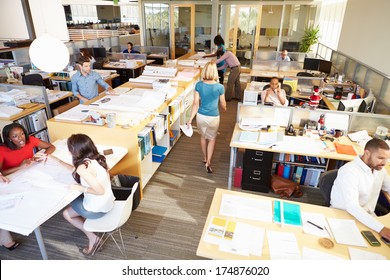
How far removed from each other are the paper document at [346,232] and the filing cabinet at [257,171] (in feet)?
4.71

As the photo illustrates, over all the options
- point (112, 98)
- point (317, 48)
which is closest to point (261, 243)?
point (112, 98)

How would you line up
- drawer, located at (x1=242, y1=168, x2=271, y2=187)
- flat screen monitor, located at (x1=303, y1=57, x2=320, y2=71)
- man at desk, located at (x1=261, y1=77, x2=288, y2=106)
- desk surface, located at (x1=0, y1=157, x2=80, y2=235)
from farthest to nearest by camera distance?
1. flat screen monitor, located at (x1=303, y1=57, x2=320, y2=71)
2. man at desk, located at (x1=261, y1=77, x2=288, y2=106)
3. drawer, located at (x1=242, y1=168, x2=271, y2=187)
4. desk surface, located at (x1=0, y1=157, x2=80, y2=235)

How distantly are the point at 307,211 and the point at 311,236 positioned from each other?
281mm

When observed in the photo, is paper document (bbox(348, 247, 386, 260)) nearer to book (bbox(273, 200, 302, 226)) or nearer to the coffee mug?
book (bbox(273, 200, 302, 226))

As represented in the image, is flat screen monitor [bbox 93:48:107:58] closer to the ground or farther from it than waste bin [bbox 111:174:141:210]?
farther from it

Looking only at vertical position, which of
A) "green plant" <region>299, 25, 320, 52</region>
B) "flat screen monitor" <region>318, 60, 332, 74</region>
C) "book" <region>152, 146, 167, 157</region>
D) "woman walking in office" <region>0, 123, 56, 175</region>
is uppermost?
"green plant" <region>299, 25, 320, 52</region>

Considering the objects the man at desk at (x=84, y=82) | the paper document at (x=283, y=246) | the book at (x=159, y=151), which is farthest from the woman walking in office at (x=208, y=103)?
the paper document at (x=283, y=246)

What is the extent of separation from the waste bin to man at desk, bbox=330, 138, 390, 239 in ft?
5.95

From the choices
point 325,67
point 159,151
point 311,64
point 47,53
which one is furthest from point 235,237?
point 311,64

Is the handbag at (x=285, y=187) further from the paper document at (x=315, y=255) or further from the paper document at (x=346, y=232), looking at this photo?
the paper document at (x=315, y=255)

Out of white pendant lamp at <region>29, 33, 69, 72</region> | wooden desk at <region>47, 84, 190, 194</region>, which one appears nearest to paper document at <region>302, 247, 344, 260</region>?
wooden desk at <region>47, 84, 190, 194</region>

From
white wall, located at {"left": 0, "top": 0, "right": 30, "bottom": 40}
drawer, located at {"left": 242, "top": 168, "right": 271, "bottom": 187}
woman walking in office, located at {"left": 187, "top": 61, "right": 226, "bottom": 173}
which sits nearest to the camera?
drawer, located at {"left": 242, "top": 168, "right": 271, "bottom": 187}

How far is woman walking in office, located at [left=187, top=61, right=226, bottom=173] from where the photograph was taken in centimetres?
375

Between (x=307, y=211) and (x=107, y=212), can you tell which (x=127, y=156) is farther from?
(x=307, y=211)
